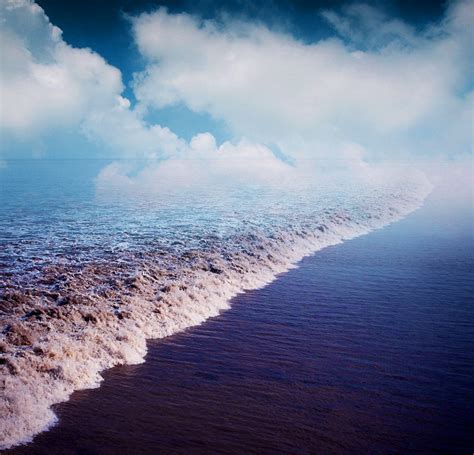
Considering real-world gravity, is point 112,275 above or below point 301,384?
above

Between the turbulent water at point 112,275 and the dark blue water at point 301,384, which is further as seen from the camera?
the turbulent water at point 112,275

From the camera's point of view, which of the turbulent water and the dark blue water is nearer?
the dark blue water

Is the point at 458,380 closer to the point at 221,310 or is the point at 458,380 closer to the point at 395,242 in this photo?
the point at 221,310

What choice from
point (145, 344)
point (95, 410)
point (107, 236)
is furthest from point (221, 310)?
point (107, 236)

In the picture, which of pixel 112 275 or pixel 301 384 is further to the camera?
pixel 112 275
